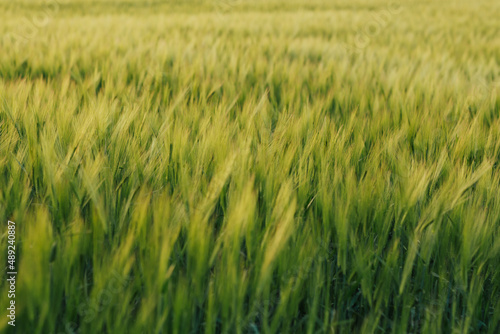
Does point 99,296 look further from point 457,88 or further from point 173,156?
point 457,88

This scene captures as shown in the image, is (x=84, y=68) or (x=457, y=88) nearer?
(x=457, y=88)

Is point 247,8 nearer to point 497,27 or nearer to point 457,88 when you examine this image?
point 497,27

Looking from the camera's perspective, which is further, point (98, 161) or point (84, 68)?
point (84, 68)

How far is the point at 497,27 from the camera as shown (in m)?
4.67

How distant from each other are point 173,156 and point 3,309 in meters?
0.38

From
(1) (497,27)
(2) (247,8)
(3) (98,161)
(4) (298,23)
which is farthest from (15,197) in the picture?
(2) (247,8)

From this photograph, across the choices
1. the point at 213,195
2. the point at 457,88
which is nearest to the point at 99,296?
the point at 213,195

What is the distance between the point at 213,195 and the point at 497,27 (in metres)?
5.17

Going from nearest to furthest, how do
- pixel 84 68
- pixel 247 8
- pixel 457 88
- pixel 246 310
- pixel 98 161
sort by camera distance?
1. pixel 246 310
2. pixel 98 161
3. pixel 457 88
4. pixel 84 68
5. pixel 247 8

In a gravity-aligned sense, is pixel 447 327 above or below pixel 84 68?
below

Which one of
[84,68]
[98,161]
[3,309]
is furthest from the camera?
[84,68]

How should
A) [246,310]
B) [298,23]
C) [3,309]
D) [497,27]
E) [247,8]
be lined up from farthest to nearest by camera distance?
[247,8] → [497,27] → [298,23] → [246,310] → [3,309]

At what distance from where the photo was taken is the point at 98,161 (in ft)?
2.23

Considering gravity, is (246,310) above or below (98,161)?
below
